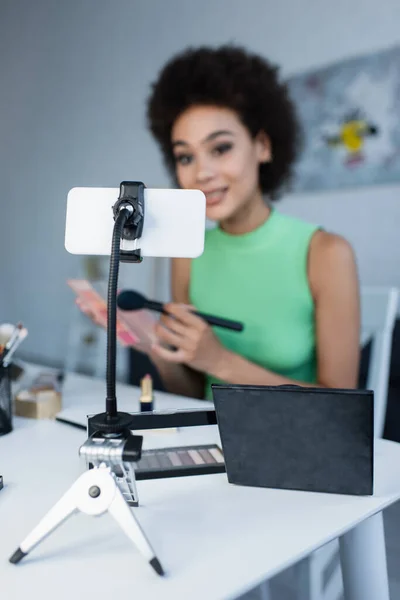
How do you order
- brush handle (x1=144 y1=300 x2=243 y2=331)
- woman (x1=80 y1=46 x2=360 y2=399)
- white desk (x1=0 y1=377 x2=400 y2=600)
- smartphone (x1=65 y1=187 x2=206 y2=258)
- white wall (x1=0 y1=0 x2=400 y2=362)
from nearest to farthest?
1. white desk (x1=0 y1=377 x2=400 y2=600)
2. smartphone (x1=65 y1=187 x2=206 y2=258)
3. brush handle (x1=144 y1=300 x2=243 y2=331)
4. woman (x1=80 y1=46 x2=360 y2=399)
5. white wall (x1=0 y1=0 x2=400 y2=362)

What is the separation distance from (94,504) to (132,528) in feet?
0.12

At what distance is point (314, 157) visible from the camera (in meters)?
1.85

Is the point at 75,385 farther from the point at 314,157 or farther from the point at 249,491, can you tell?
the point at 314,157

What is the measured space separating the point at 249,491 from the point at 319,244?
69 centimetres

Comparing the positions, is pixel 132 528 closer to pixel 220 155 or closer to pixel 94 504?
pixel 94 504

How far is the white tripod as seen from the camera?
411mm

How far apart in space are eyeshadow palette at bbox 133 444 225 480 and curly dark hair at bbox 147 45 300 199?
0.81m

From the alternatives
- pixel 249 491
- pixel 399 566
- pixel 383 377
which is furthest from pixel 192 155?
pixel 399 566

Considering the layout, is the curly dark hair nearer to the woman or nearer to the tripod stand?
the woman

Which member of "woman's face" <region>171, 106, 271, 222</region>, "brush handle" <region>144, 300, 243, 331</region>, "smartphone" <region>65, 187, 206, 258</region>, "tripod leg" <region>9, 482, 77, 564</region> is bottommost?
"tripod leg" <region>9, 482, 77, 564</region>

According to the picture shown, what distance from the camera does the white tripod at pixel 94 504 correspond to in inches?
16.2

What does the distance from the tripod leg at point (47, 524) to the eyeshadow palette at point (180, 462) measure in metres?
0.15

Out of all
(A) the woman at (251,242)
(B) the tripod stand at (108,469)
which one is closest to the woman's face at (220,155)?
(A) the woman at (251,242)

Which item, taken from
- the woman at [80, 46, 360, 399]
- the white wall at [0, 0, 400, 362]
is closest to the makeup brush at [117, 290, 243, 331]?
the woman at [80, 46, 360, 399]
